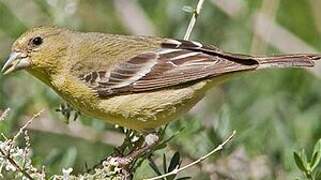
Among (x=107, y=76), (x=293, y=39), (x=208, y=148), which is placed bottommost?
(x=208, y=148)

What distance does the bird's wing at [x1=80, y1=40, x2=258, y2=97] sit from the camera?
5.60 m

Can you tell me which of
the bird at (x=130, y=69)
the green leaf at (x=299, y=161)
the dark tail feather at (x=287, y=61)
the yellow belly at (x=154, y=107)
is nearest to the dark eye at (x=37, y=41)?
the bird at (x=130, y=69)

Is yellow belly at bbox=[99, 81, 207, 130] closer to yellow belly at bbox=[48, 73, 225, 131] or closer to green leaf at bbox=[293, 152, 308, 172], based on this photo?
yellow belly at bbox=[48, 73, 225, 131]

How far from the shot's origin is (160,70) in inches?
225

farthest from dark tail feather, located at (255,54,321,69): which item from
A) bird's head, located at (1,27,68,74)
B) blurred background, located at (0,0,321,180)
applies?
bird's head, located at (1,27,68,74)

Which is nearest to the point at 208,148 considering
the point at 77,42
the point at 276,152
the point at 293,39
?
the point at 276,152

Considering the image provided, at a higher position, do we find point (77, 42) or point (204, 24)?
point (204, 24)

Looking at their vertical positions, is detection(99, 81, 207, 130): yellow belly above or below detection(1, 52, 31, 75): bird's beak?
below

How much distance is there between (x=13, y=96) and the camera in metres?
6.17

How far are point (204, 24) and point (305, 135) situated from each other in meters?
1.73

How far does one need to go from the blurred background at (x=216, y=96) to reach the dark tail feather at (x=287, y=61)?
1.46 feet

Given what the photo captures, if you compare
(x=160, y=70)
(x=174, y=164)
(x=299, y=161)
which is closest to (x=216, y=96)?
(x=160, y=70)

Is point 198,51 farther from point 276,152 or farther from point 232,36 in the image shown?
point 232,36

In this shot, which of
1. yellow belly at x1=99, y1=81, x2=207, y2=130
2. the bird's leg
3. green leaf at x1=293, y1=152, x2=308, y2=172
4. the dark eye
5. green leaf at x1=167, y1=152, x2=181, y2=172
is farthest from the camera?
the dark eye
